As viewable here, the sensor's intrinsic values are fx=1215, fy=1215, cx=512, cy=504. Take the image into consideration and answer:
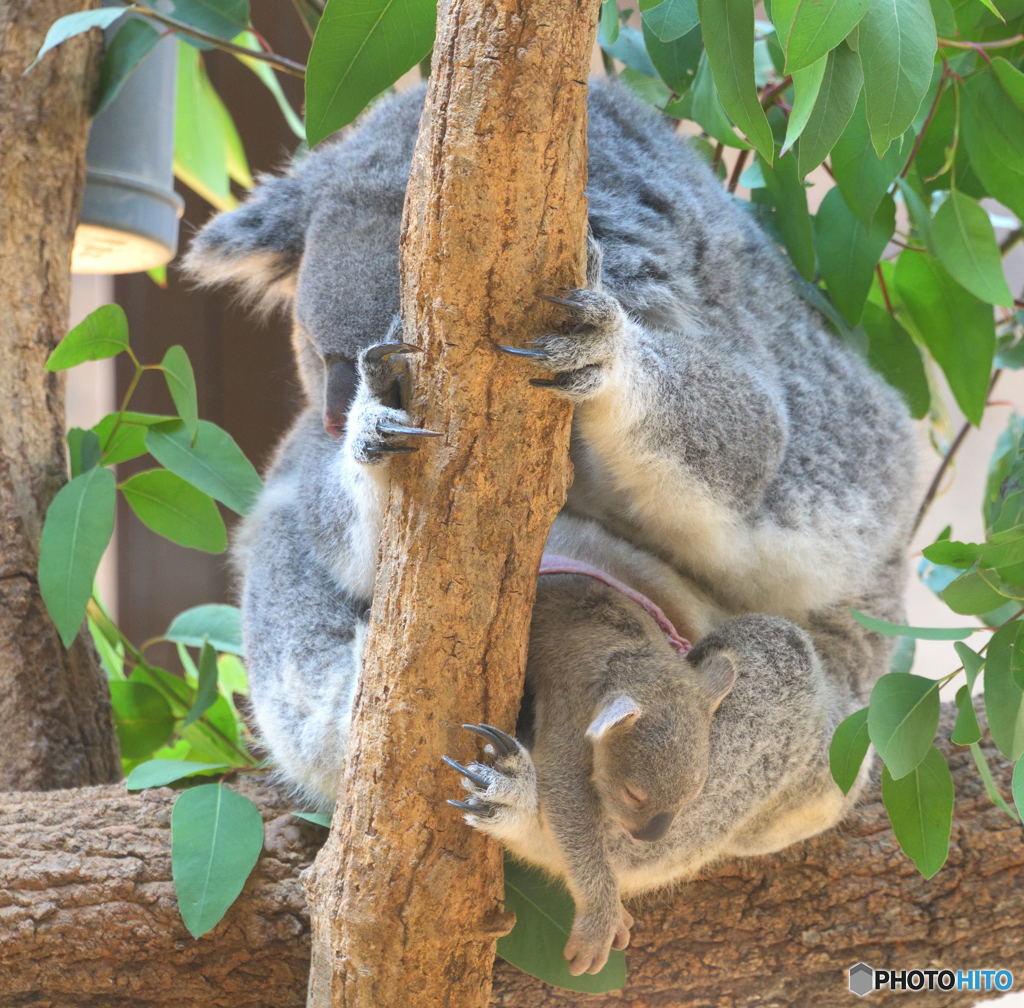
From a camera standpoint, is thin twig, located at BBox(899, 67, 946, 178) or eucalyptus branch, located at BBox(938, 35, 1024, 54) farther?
thin twig, located at BBox(899, 67, 946, 178)

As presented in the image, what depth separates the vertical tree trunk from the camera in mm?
1211

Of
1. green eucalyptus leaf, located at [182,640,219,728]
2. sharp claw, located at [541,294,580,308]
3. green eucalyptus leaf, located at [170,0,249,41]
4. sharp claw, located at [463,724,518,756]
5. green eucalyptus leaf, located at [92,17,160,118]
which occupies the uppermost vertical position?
green eucalyptus leaf, located at [170,0,249,41]

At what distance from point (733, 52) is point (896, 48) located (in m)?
0.18

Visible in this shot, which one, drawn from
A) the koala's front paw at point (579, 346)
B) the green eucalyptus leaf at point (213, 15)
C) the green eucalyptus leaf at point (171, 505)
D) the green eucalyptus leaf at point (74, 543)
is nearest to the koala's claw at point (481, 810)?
the koala's front paw at point (579, 346)

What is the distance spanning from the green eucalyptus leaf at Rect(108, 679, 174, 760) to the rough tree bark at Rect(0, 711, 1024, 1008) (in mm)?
583

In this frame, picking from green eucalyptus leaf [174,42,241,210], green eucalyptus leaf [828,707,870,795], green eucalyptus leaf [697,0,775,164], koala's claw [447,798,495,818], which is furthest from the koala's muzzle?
green eucalyptus leaf [174,42,241,210]

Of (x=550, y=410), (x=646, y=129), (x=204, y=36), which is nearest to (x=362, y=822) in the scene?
(x=550, y=410)

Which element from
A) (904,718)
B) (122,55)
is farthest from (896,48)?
(122,55)

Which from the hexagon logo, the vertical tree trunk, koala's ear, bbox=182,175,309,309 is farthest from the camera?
koala's ear, bbox=182,175,309,309

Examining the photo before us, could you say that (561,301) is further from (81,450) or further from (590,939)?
(81,450)

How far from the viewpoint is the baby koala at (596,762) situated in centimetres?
141

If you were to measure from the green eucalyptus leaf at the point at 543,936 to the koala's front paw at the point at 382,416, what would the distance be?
27.5 inches

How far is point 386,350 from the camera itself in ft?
4.38

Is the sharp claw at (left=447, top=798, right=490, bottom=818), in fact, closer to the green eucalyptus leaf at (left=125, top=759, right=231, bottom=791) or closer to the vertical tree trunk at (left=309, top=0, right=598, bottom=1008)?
the vertical tree trunk at (left=309, top=0, right=598, bottom=1008)
